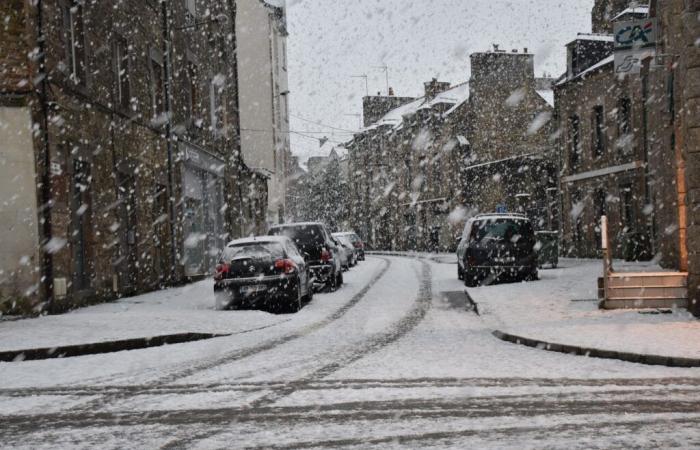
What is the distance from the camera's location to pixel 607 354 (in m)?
8.58

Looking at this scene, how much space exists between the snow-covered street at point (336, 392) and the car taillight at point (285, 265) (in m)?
2.22

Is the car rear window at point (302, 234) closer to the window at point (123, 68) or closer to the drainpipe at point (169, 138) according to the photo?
the drainpipe at point (169, 138)

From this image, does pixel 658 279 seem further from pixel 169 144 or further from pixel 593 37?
pixel 593 37

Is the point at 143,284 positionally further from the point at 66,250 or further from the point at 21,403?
the point at 21,403

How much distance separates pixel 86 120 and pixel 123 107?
9.46ft

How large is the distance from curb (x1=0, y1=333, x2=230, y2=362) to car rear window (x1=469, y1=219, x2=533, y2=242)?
31.5 ft

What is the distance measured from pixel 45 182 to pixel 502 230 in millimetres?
10640

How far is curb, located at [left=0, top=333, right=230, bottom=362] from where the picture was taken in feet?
32.0

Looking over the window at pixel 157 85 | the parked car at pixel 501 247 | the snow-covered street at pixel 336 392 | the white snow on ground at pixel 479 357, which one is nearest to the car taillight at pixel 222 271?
the snow-covered street at pixel 336 392

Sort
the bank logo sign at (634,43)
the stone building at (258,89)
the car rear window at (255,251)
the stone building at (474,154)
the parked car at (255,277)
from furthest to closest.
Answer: the stone building at (474,154) < the stone building at (258,89) < the car rear window at (255,251) < the parked car at (255,277) < the bank logo sign at (634,43)

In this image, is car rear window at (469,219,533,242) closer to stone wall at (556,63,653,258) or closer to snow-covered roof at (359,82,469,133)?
stone wall at (556,63,653,258)

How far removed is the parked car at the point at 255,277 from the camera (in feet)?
47.4

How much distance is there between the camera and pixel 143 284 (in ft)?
65.6

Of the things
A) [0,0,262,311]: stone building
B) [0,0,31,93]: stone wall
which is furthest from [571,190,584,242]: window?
[0,0,31,93]: stone wall
